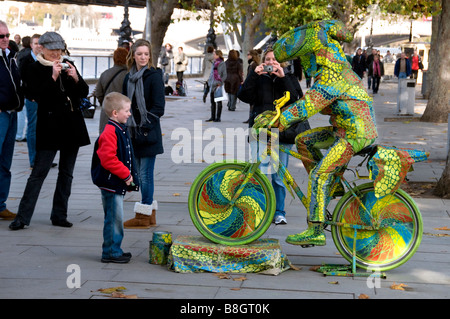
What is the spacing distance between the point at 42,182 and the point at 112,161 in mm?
1741

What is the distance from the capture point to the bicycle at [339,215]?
19.5ft

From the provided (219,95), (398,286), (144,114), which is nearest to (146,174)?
(144,114)

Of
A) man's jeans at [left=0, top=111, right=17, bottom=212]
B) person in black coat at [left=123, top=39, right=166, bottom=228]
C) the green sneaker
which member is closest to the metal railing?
man's jeans at [left=0, top=111, right=17, bottom=212]

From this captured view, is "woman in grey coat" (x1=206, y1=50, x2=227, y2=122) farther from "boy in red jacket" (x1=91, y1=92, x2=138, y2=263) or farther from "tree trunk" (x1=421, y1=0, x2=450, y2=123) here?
"boy in red jacket" (x1=91, y1=92, x2=138, y2=263)

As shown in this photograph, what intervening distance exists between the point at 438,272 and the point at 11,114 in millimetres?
4535

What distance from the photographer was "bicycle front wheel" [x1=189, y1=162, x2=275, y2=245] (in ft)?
20.2

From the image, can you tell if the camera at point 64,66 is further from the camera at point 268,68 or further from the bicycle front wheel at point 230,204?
the bicycle front wheel at point 230,204

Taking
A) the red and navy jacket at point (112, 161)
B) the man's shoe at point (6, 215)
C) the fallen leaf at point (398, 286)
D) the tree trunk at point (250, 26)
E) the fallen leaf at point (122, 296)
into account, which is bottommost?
the man's shoe at point (6, 215)

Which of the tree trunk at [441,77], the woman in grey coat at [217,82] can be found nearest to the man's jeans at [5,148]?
the woman in grey coat at [217,82]

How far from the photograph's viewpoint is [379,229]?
6016 millimetres

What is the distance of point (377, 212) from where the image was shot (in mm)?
5969

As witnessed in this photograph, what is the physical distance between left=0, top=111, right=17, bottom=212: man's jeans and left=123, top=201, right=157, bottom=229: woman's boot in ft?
4.44
